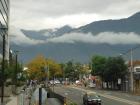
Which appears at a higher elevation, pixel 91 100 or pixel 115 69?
pixel 115 69

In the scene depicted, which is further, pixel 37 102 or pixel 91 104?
pixel 91 104

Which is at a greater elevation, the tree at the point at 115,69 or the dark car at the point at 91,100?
the tree at the point at 115,69

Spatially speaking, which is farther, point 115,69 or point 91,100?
point 115,69

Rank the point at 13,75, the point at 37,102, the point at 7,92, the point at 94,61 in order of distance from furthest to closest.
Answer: the point at 94,61, the point at 13,75, the point at 7,92, the point at 37,102

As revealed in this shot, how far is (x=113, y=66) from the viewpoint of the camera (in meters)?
118

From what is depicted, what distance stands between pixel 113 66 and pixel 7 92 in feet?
176

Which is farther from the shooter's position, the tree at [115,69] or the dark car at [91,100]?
the tree at [115,69]

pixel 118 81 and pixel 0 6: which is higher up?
pixel 0 6

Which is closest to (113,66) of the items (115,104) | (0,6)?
(0,6)

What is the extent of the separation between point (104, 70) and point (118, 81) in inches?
225

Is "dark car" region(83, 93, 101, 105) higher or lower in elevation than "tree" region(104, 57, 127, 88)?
lower

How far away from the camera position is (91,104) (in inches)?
2115

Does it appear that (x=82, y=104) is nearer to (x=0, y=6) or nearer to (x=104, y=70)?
(x=0, y=6)

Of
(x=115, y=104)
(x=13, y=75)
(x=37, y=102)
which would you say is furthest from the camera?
(x=13, y=75)
